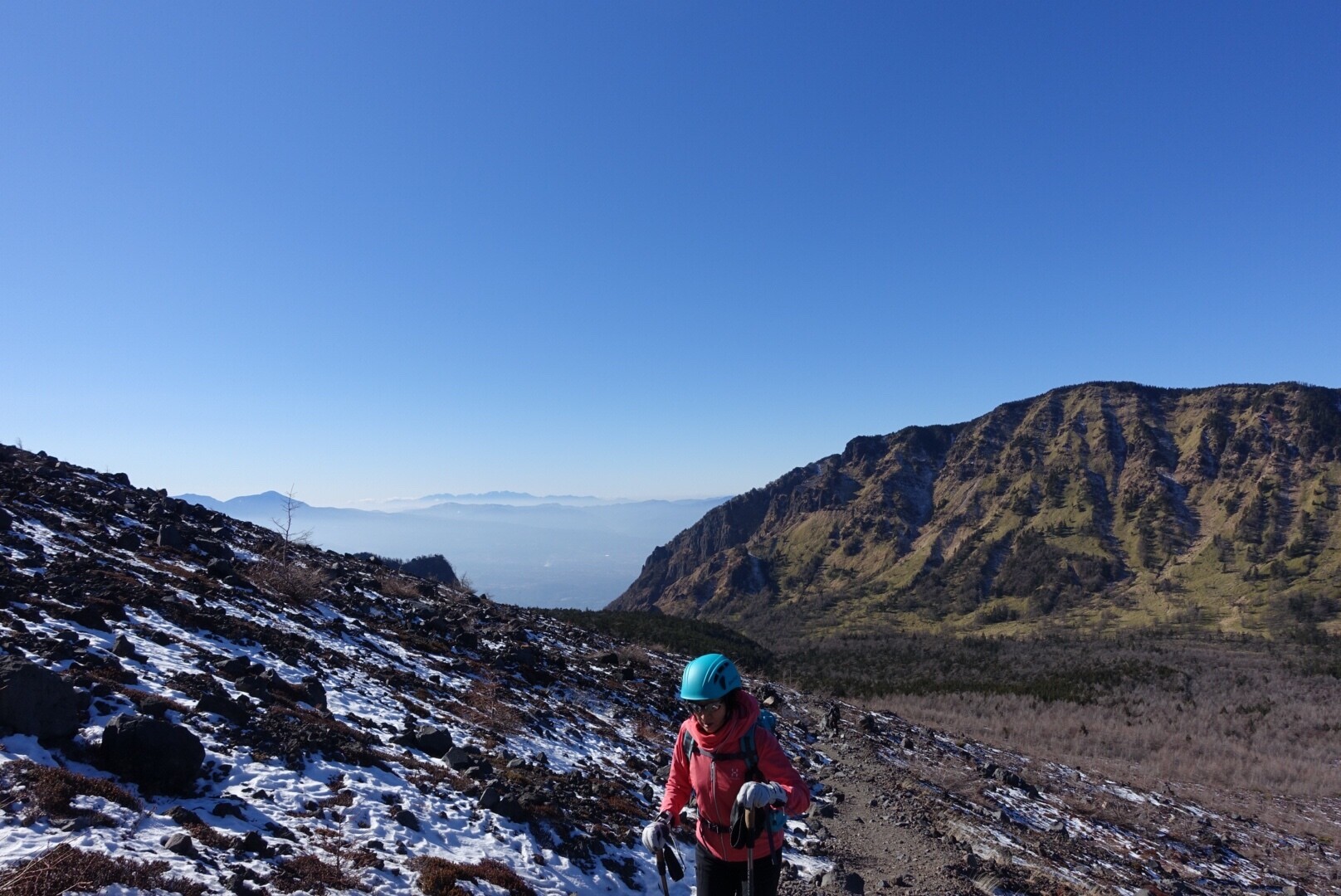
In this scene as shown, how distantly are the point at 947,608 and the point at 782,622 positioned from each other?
30215 mm

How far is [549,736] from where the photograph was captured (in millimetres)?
14867

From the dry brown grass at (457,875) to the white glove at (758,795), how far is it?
4.65 metres

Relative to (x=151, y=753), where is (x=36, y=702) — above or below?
above

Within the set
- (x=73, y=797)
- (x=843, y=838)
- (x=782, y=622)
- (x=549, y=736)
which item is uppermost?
(x=73, y=797)

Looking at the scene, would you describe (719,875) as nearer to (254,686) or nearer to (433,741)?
(433,741)

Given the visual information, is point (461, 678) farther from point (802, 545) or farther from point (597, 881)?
point (802, 545)

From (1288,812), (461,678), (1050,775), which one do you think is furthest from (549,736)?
(1288,812)

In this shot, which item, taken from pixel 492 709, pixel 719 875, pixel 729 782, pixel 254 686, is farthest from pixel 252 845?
pixel 492 709

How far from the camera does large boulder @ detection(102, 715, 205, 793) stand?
7.25m

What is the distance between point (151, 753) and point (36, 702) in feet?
4.62

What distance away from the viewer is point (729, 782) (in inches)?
210

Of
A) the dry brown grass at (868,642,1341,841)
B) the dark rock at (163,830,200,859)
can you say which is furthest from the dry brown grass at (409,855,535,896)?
the dry brown grass at (868,642,1341,841)

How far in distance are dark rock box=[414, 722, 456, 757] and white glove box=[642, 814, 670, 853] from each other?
777cm

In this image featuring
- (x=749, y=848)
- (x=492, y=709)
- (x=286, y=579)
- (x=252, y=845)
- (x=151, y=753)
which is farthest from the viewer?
(x=286, y=579)
